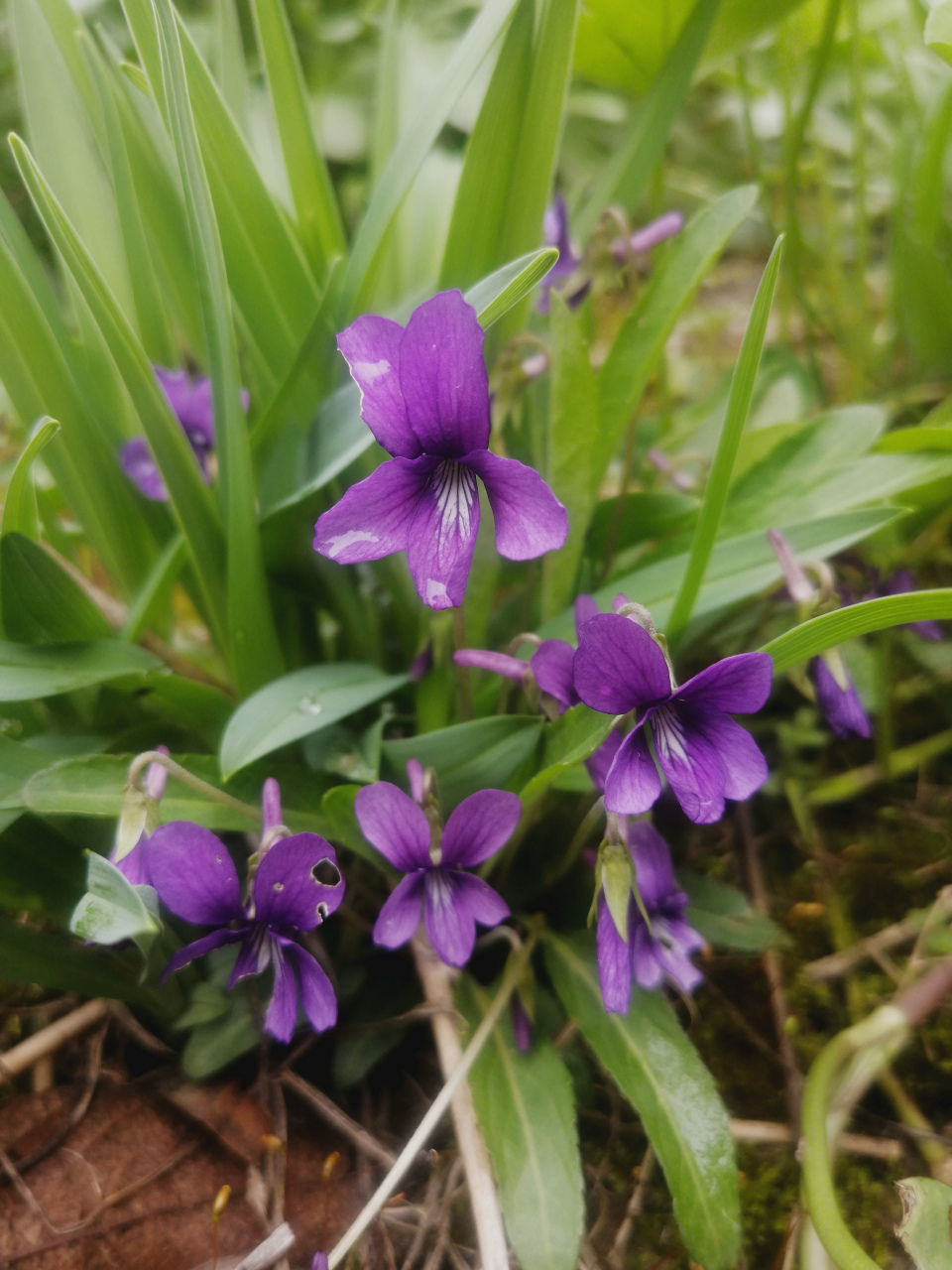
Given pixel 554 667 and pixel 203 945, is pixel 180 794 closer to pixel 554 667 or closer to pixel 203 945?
pixel 203 945

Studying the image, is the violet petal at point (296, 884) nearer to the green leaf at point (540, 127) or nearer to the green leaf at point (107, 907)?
the green leaf at point (107, 907)

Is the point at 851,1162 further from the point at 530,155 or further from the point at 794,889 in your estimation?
the point at 530,155

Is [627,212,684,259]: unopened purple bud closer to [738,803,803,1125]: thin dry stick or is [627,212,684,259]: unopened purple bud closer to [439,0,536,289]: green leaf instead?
[439,0,536,289]: green leaf

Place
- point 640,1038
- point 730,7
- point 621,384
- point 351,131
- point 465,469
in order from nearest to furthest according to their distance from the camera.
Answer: point 465,469 → point 640,1038 → point 621,384 → point 730,7 → point 351,131

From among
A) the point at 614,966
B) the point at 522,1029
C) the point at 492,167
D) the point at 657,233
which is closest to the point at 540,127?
the point at 492,167

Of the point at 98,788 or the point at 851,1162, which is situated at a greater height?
the point at 98,788

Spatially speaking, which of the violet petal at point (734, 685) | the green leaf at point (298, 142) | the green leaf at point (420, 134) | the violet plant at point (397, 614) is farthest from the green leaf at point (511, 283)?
the green leaf at point (298, 142)

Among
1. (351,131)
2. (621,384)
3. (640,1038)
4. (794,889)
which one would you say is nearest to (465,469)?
(621,384)
